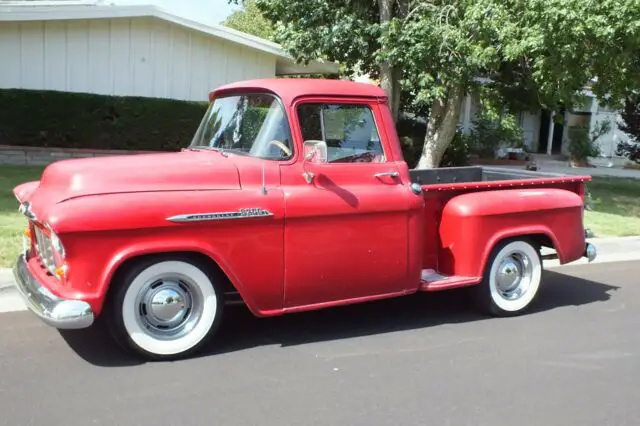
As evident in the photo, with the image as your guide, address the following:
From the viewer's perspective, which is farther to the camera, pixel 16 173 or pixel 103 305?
pixel 16 173

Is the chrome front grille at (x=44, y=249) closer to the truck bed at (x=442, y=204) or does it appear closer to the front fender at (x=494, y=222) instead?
the truck bed at (x=442, y=204)

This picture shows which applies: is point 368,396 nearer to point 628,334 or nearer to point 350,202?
point 350,202

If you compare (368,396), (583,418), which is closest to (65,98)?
(368,396)

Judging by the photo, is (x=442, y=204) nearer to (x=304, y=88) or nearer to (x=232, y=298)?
(x=304, y=88)

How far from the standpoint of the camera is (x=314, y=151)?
4.93 meters

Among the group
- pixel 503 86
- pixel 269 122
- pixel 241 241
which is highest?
pixel 503 86

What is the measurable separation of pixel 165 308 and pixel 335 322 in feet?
5.53

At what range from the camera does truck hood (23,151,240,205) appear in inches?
172

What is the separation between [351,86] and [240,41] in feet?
36.4

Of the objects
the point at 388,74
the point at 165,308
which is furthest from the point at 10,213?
the point at 388,74

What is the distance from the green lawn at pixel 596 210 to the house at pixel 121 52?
2.50 m

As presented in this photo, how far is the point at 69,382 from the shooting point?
422cm

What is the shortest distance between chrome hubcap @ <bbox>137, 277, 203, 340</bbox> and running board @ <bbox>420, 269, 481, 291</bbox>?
190 centimetres

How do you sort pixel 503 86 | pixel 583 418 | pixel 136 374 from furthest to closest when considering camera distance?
1. pixel 503 86
2. pixel 136 374
3. pixel 583 418
